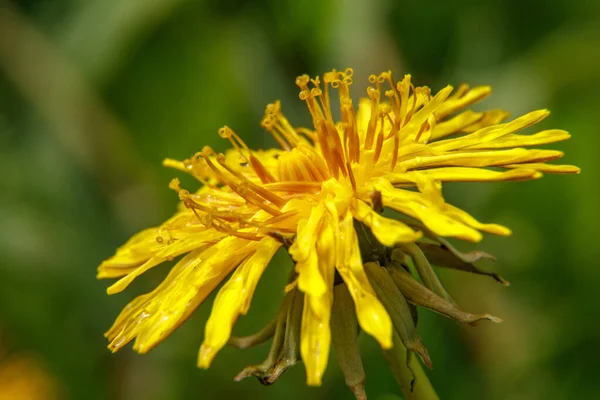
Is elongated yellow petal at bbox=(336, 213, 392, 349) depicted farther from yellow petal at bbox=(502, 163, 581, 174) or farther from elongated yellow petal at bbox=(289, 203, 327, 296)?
yellow petal at bbox=(502, 163, 581, 174)

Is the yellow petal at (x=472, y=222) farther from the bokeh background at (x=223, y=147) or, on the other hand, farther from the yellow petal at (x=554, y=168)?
the bokeh background at (x=223, y=147)

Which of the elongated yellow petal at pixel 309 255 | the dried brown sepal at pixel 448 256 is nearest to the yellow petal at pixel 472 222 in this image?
the dried brown sepal at pixel 448 256

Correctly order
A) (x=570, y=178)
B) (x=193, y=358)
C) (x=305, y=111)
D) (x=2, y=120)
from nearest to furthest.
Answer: (x=570, y=178), (x=193, y=358), (x=305, y=111), (x=2, y=120)

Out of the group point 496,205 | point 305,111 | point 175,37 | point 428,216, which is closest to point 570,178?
point 496,205

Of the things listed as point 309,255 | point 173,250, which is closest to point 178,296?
point 173,250

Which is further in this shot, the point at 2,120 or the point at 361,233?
the point at 2,120

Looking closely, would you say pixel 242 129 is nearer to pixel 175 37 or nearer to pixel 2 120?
pixel 175 37
